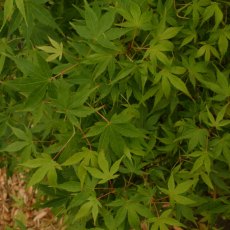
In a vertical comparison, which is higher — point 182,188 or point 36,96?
point 36,96

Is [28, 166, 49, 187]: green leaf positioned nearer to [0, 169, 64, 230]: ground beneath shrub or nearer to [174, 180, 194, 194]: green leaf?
[174, 180, 194, 194]: green leaf

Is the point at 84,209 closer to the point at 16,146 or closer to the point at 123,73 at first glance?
the point at 16,146

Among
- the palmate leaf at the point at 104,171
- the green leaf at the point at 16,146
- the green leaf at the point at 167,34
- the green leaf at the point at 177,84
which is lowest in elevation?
the green leaf at the point at 16,146

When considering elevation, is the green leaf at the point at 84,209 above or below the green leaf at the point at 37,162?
below

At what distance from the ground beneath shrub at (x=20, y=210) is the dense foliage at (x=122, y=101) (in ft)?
6.15

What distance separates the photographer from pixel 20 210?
11.9ft

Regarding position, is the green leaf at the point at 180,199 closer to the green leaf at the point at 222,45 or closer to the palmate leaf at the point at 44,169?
the palmate leaf at the point at 44,169

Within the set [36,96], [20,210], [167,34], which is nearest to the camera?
[36,96]

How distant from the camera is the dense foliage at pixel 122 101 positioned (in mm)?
1310

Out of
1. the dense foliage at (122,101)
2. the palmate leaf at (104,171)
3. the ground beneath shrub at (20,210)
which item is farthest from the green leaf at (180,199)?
the ground beneath shrub at (20,210)

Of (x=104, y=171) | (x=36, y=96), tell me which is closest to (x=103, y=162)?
(x=104, y=171)

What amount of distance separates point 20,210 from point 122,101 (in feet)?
7.96

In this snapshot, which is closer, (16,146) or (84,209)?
(84,209)

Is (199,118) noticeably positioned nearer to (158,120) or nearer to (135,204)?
(158,120)
